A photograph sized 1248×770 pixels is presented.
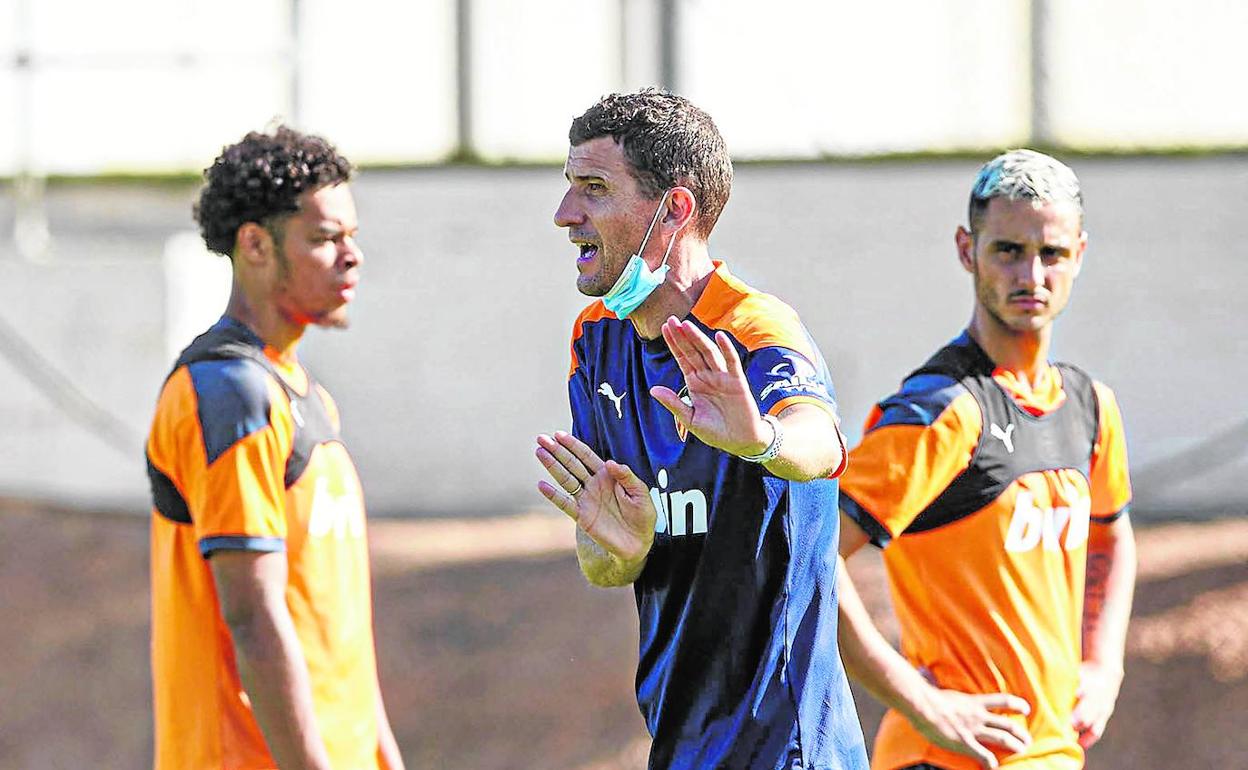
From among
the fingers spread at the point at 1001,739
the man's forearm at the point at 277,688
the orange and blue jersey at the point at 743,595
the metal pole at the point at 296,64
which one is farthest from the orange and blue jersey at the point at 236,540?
the metal pole at the point at 296,64

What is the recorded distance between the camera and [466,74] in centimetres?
1234

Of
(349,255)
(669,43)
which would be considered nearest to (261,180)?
(349,255)

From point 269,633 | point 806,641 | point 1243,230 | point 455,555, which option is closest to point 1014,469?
point 806,641

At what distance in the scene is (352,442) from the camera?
1215 centimetres

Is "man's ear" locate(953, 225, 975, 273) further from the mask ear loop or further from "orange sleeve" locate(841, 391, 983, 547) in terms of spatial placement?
the mask ear loop

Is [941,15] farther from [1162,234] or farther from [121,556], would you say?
[121,556]

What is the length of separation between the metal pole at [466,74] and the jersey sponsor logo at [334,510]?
8.14 meters

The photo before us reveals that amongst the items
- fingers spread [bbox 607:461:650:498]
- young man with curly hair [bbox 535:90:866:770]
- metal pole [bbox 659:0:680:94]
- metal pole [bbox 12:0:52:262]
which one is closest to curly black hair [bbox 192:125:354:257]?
young man with curly hair [bbox 535:90:866:770]

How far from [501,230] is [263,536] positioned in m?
8.22

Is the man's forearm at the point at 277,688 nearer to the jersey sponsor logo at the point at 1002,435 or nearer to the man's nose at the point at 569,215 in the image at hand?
the man's nose at the point at 569,215

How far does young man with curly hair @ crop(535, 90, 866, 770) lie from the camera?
3301 mm

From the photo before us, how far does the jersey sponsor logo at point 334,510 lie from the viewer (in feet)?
13.8

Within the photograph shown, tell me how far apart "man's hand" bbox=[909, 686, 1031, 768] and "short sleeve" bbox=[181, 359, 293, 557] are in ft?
5.17

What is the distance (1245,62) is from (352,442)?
6.55 metres
